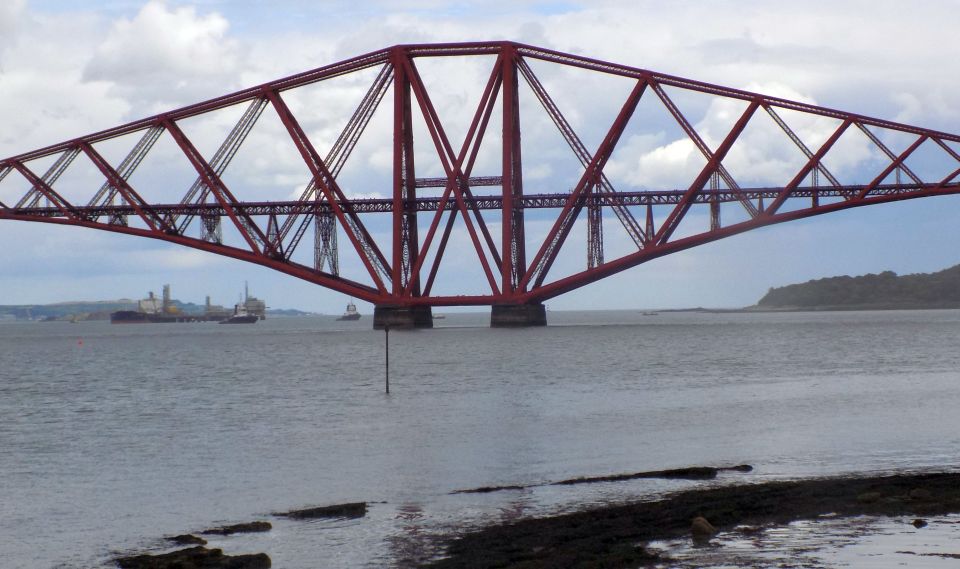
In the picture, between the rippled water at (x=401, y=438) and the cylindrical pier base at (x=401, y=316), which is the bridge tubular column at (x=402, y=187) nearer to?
the cylindrical pier base at (x=401, y=316)

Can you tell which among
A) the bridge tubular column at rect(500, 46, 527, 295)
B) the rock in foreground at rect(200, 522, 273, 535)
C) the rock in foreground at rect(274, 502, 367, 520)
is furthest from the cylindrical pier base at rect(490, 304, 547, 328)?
the rock in foreground at rect(200, 522, 273, 535)

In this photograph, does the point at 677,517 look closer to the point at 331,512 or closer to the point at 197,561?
the point at 331,512

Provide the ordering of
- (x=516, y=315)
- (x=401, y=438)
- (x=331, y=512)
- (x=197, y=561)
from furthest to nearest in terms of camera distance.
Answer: (x=516, y=315)
(x=401, y=438)
(x=331, y=512)
(x=197, y=561)

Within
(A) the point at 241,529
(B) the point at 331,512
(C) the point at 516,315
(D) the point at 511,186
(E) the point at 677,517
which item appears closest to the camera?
(E) the point at 677,517

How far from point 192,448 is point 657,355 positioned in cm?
4089

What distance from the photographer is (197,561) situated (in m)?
16.8

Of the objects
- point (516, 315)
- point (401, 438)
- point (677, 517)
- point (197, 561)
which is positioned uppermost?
point (516, 315)

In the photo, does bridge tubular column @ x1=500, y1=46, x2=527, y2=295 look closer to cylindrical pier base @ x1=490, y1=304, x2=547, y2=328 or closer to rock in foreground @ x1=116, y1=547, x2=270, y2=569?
cylindrical pier base @ x1=490, y1=304, x2=547, y2=328

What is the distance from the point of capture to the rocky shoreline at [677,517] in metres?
16.2

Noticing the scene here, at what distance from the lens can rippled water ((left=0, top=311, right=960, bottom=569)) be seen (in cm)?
2038

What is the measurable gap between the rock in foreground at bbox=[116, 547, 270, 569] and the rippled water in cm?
45

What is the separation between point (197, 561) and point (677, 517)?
21.5 feet

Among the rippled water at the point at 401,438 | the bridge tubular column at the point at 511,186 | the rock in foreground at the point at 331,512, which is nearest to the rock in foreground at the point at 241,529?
the rippled water at the point at 401,438

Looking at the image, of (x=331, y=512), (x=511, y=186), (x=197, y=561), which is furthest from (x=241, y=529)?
(x=511, y=186)
